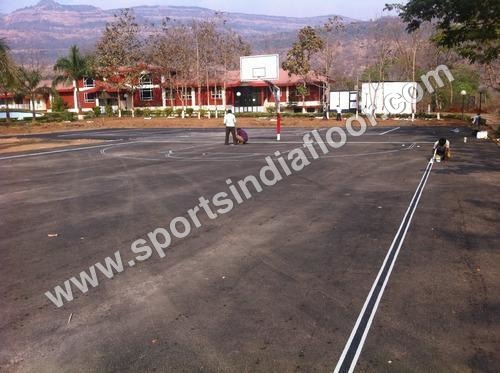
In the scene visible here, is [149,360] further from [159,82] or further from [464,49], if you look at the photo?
[159,82]

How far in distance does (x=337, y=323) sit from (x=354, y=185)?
794 cm

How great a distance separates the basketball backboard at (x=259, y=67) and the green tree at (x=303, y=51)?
18.6 metres

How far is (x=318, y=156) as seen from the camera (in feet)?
61.3

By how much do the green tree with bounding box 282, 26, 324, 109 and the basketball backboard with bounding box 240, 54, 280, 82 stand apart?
18567 mm

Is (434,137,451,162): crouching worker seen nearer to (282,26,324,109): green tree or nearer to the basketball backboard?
the basketball backboard

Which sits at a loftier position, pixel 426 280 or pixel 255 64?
pixel 255 64

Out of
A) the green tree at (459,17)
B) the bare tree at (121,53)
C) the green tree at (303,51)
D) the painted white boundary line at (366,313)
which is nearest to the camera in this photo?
the painted white boundary line at (366,313)

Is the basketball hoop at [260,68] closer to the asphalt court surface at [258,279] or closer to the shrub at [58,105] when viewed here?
the asphalt court surface at [258,279]

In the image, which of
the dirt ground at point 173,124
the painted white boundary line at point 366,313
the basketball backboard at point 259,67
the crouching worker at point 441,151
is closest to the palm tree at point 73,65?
the dirt ground at point 173,124

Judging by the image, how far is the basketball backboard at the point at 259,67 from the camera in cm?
3095

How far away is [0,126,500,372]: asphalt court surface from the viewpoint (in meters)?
4.54

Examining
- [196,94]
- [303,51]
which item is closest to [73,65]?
[196,94]

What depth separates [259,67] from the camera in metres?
31.4

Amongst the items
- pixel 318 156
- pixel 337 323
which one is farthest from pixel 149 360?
pixel 318 156
